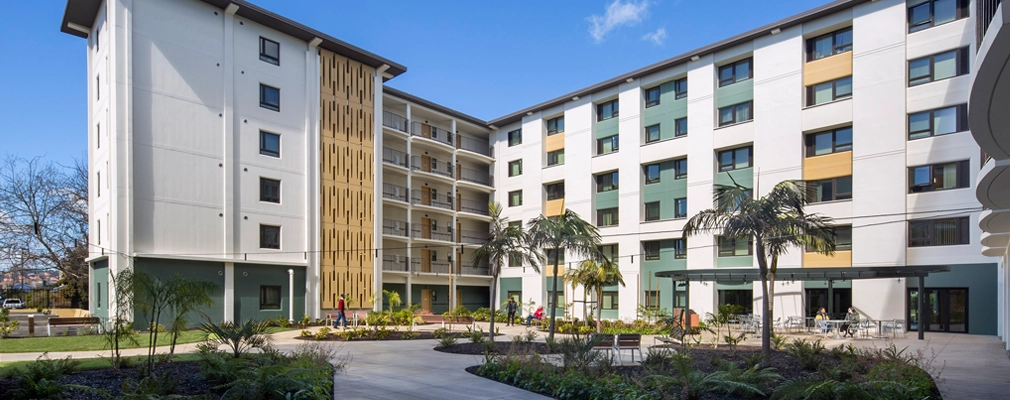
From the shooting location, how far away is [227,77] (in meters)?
31.9

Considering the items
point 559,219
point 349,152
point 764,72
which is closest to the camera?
point 559,219

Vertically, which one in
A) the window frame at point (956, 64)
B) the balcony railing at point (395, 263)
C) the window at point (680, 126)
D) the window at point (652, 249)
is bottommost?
the balcony railing at point (395, 263)

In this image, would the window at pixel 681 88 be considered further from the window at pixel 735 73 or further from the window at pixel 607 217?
the window at pixel 607 217

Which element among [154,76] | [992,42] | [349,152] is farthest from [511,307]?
[992,42]

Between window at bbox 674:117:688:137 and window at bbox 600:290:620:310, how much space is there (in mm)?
10879

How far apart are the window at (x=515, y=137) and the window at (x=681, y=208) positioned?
14992 millimetres

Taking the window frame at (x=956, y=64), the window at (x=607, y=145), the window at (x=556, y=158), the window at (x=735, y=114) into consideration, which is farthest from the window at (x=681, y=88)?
the window frame at (x=956, y=64)

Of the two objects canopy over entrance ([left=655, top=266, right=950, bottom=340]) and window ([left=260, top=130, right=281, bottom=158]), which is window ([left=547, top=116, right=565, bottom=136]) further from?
window ([left=260, top=130, right=281, bottom=158])

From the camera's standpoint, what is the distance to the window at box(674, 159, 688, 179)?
38.0 meters

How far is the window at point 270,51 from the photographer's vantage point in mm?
33906

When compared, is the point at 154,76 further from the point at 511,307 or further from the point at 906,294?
the point at 906,294

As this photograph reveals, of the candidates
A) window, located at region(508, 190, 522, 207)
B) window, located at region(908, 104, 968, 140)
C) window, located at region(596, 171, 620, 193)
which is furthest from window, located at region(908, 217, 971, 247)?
window, located at region(508, 190, 522, 207)

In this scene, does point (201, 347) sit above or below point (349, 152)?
below

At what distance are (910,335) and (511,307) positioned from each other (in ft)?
64.7
